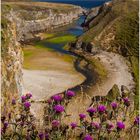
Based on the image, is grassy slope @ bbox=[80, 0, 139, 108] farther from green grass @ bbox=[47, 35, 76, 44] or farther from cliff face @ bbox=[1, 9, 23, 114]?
cliff face @ bbox=[1, 9, 23, 114]

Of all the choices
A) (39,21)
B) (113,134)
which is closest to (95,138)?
(113,134)

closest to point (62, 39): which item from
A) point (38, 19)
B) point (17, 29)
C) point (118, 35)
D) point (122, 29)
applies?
point (17, 29)

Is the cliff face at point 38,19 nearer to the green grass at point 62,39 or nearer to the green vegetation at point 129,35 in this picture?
the green grass at point 62,39

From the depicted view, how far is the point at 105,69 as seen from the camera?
172 feet

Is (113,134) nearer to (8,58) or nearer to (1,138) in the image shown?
(1,138)

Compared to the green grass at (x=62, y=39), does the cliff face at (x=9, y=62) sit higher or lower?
higher

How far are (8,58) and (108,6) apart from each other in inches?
2811

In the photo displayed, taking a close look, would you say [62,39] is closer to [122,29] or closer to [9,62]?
[122,29]

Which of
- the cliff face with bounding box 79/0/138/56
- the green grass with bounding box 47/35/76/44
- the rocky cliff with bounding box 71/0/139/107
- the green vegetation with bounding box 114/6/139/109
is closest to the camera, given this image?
the green vegetation with bounding box 114/6/139/109

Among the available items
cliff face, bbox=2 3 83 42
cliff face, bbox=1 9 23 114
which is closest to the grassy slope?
cliff face, bbox=2 3 83 42

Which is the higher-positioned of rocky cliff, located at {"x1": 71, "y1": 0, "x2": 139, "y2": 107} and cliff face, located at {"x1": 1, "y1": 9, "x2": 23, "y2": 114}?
cliff face, located at {"x1": 1, "y1": 9, "x2": 23, "y2": 114}

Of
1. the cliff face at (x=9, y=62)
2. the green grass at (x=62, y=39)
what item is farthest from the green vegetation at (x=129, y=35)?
the cliff face at (x=9, y=62)

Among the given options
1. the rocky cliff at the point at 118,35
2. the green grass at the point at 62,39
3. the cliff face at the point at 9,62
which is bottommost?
the green grass at the point at 62,39

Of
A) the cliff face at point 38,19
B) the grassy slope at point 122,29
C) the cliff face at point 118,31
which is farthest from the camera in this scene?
the cliff face at point 38,19
